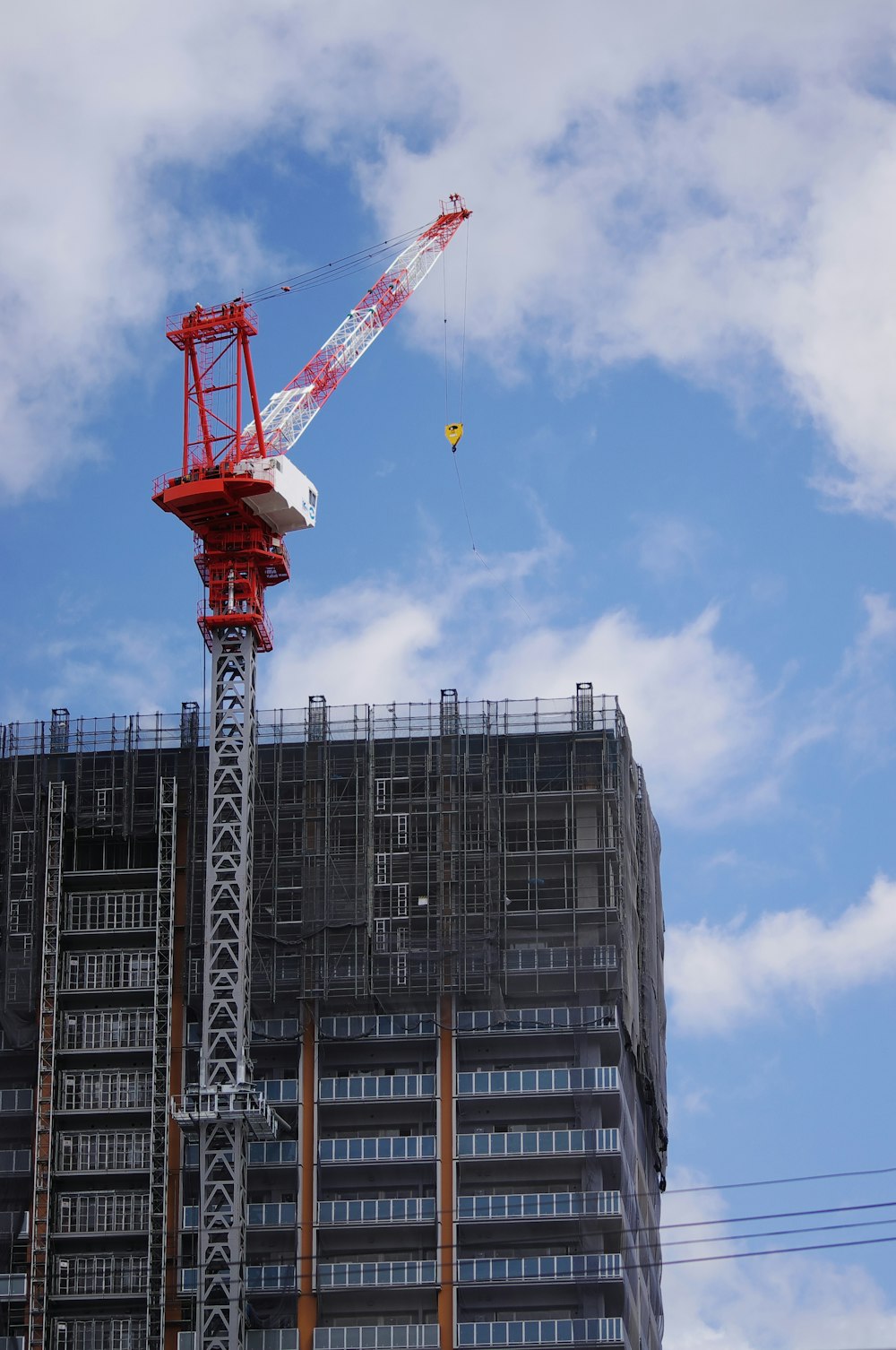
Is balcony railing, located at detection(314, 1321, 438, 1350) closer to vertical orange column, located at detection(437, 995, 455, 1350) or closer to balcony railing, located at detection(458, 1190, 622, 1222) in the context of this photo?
vertical orange column, located at detection(437, 995, 455, 1350)

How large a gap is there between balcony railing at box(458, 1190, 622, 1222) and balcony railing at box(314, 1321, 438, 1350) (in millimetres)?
8282

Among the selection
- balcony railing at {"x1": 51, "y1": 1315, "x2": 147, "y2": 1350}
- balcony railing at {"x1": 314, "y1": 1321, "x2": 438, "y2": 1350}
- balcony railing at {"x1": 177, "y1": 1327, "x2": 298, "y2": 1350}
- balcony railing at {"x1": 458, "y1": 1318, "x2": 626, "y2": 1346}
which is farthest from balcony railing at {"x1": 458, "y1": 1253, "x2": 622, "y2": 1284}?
balcony railing at {"x1": 51, "y1": 1315, "x2": 147, "y2": 1350}

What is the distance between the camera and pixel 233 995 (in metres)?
200

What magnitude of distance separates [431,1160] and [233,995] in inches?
716

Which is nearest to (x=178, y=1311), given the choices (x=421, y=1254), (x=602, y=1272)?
(x=421, y=1254)

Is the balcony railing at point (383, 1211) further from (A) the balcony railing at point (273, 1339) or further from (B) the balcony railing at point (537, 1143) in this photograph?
(A) the balcony railing at point (273, 1339)

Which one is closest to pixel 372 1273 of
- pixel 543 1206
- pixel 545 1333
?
pixel 543 1206

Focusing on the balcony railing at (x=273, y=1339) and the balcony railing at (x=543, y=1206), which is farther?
the balcony railing at (x=543, y=1206)

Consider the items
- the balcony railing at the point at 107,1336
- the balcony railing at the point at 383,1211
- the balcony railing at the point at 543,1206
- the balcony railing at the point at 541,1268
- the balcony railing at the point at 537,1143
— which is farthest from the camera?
the balcony railing at the point at 107,1336

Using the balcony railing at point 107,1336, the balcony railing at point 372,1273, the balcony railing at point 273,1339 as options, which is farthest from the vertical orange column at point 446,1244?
the balcony railing at point 107,1336

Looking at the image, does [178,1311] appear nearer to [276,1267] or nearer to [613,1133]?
[276,1267]

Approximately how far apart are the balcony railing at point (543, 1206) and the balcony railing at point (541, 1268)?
2.88 meters

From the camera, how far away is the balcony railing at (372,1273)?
196875mm

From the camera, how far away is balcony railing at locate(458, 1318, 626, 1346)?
193 metres
